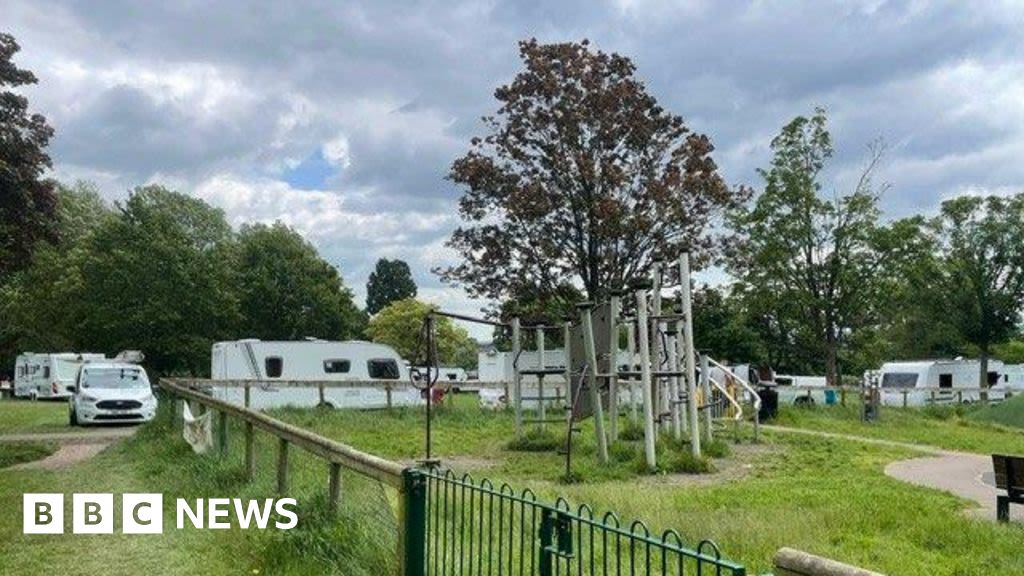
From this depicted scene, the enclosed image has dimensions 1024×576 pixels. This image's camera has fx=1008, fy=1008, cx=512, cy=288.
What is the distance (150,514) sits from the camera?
9.80m

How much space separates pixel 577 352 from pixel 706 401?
2.48 m

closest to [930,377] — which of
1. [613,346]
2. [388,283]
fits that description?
[613,346]

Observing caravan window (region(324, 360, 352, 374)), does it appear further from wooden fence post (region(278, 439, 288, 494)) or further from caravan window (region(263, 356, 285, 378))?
wooden fence post (region(278, 439, 288, 494))

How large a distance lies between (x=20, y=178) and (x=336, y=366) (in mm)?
12179

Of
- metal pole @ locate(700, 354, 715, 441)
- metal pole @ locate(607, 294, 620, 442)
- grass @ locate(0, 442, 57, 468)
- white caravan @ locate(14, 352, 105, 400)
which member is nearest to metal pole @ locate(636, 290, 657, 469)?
metal pole @ locate(607, 294, 620, 442)

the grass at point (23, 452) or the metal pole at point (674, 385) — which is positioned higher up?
the metal pole at point (674, 385)

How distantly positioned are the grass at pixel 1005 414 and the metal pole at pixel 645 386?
1672 centimetres

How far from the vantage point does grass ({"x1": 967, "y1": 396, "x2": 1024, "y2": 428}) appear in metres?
27.5

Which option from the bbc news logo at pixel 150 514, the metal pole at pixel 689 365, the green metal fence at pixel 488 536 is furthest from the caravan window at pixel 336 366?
the green metal fence at pixel 488 536

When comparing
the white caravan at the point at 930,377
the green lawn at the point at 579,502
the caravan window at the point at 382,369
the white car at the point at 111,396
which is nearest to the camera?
the green lawn at the point at 579,502

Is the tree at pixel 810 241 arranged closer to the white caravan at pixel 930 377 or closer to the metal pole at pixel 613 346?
the white caravan at pixel 930 377

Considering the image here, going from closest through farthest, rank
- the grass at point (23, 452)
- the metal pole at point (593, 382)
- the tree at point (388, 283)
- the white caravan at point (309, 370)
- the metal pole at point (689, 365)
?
the metal pole at point (689, 365)
the metal pole at point (593, 382)
the grass at point (23, 452)
the white caravan at point (309, 370)
the tree at point (388, 283)

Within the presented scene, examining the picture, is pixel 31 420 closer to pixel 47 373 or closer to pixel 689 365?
pixel 47 373

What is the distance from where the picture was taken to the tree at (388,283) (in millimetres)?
105688
